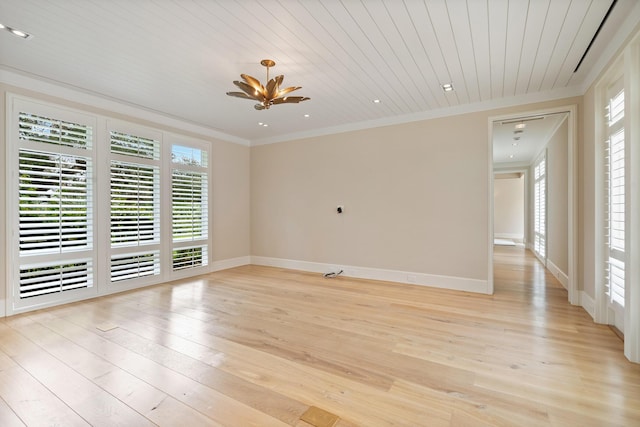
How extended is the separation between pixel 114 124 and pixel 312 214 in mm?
3627

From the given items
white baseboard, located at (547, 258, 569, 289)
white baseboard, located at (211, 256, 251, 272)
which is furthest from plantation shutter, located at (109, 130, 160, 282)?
white baseboard, located at (547, 258, 569, 289)

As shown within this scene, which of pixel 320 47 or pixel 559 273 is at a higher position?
pixel 320 47

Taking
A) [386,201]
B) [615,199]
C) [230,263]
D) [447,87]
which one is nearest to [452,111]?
[447,87]

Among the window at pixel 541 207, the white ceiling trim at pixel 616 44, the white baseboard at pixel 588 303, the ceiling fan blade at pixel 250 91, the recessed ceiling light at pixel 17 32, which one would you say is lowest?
the white baseboard at pixel 588 303

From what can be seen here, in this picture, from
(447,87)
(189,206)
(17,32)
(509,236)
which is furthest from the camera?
(509,236)

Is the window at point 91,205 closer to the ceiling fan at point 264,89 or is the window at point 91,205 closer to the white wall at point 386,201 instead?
the white wall at point 386,201

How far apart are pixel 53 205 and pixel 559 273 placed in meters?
7.81

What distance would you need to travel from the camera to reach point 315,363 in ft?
7.83

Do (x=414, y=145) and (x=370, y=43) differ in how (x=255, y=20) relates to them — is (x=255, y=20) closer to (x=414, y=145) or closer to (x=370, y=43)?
(x=370, y=43)

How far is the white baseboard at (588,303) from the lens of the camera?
10.9ft

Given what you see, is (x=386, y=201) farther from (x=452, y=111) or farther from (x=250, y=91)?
(x=250, y=91)

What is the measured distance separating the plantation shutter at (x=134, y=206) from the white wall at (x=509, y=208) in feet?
41.8

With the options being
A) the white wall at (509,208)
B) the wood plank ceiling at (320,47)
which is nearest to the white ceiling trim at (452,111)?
the wood plank ceiling at (320,47)

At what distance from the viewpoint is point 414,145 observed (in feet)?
16.2
